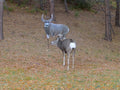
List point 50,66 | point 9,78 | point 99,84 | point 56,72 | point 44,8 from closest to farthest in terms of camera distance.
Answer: point 99,84 → point 9,78 → point 56,72 → point 50,66 → point 44,8

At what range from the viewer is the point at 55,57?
1338 cm

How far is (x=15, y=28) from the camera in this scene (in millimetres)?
19484

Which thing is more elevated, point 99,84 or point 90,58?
point 99,84

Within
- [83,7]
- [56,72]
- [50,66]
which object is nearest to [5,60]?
[50,66]

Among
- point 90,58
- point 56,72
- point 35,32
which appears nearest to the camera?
point 56,72

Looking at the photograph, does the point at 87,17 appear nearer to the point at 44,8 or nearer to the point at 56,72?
the point at 44,8

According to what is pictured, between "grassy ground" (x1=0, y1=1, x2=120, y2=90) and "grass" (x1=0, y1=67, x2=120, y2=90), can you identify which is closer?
"grass" (x1=0, y1=67, x2=120, y2=90)

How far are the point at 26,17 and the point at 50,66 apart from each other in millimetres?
12835

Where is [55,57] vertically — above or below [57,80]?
below

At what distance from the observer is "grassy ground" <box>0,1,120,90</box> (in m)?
7.86

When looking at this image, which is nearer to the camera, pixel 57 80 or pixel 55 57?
pixel 57 80

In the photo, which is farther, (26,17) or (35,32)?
(26,17)

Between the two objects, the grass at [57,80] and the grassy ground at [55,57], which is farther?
the grassy ground at [55,57]

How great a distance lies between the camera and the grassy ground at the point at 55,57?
7.86 m
